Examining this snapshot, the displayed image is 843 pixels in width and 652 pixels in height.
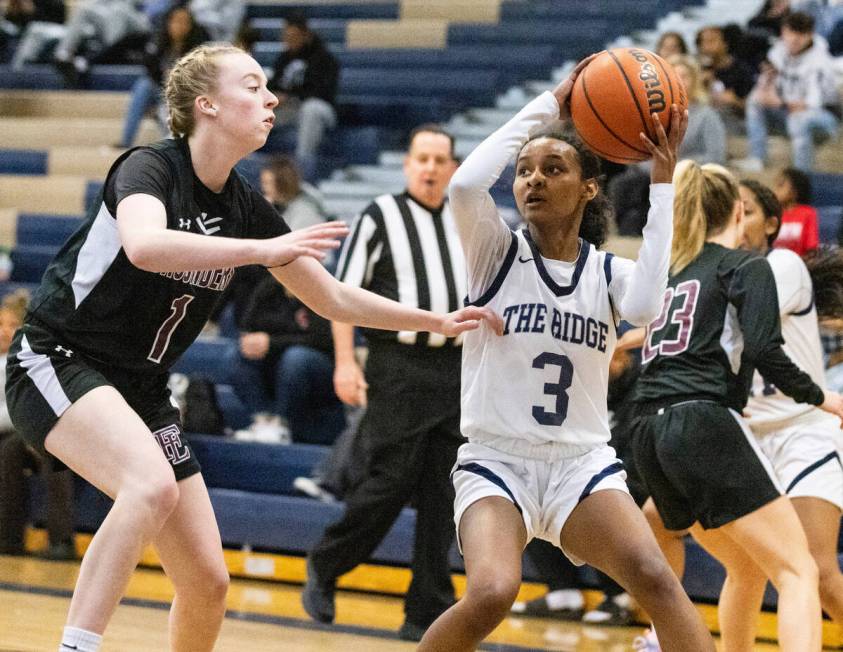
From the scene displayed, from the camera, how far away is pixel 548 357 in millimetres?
3762

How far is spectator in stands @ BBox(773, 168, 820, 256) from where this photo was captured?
22.9ft

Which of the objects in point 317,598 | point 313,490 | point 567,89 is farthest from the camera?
point 313,490

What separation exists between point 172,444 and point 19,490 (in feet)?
14.4

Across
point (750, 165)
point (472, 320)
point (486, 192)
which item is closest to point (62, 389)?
point (472, 320)

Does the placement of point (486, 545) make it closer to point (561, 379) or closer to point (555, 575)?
point (561, 379)

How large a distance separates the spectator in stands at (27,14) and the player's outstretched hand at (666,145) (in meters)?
11.0

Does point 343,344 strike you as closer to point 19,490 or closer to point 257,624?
point 257,624

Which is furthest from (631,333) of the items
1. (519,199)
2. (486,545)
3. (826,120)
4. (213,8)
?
(213,8)

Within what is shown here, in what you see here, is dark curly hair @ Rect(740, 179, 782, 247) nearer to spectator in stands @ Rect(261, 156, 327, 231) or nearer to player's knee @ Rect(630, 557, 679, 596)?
player's knee @ Rect(630, 557, 679, 596)

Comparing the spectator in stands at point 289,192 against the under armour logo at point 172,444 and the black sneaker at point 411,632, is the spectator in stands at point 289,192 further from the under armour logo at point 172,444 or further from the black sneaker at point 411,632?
the under armour logo at point 172,444

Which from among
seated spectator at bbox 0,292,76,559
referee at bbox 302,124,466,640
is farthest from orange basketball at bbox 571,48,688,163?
seated spectator at bbox 0,292,76,559

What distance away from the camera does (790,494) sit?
4902 millimetres

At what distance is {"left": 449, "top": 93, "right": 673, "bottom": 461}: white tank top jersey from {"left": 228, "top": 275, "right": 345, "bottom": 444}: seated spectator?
4021 mm

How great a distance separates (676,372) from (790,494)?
2.09ft
